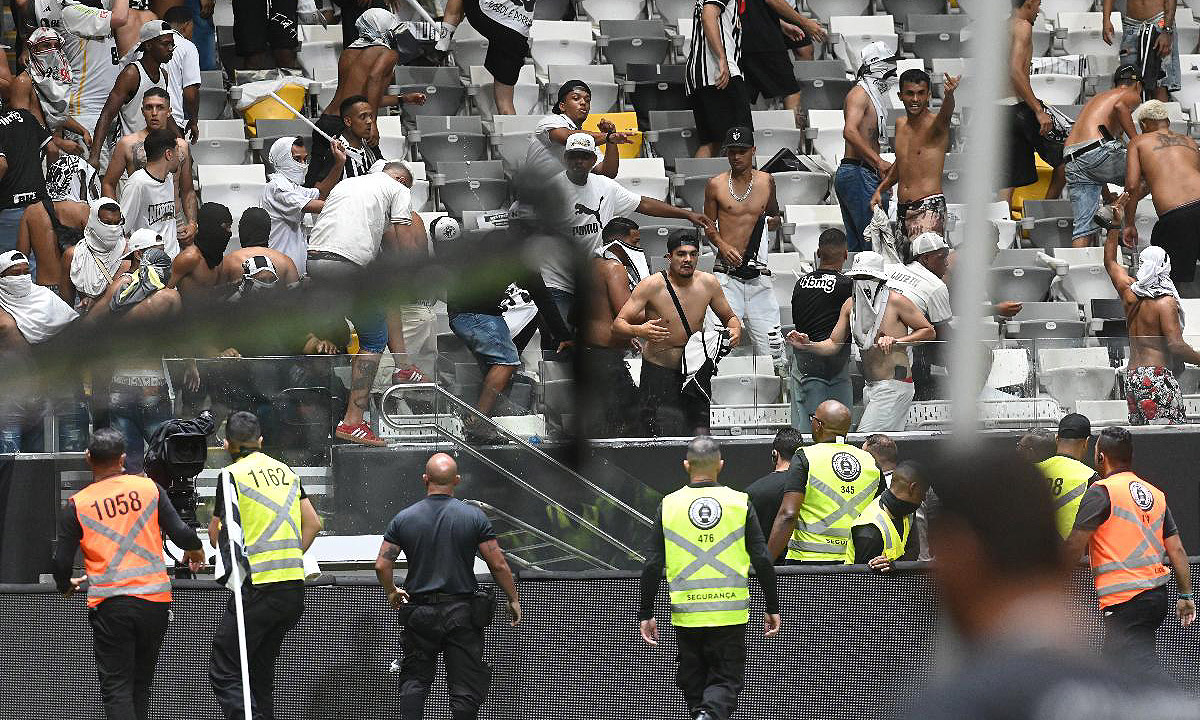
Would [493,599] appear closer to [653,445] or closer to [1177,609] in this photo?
[653,445]

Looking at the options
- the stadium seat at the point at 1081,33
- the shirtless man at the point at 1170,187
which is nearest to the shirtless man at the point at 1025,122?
the shirtless man at the point at 1170,187

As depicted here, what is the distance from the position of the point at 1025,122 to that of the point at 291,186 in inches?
259

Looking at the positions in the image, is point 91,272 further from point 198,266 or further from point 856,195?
point 856,195

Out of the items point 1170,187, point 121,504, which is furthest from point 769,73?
point 121,504

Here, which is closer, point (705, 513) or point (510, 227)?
point (510, 227)

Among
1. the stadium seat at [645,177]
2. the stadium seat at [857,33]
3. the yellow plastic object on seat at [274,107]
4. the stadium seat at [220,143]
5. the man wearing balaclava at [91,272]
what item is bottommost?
the man wearing balaclava at [91,272]

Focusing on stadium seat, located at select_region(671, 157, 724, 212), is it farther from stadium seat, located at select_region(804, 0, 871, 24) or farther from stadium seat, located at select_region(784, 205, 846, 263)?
stadium seat, located at select_region(804, 0, 871, 24)

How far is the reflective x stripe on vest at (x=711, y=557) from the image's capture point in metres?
8.00

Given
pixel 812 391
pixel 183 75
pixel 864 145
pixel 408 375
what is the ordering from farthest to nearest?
1. pixel 864 145
2. pixel 183 75
3. pixel 812 391
4. pixel 408 375

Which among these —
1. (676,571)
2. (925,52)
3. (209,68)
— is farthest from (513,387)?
(925,52)

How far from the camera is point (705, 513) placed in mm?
8008

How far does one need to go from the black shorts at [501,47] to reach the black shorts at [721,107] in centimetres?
139

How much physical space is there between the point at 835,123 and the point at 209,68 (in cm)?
502

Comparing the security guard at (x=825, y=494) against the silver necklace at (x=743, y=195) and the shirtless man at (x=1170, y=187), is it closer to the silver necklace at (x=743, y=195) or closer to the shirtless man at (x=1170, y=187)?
the silver necklace at (x=743, y=195)
